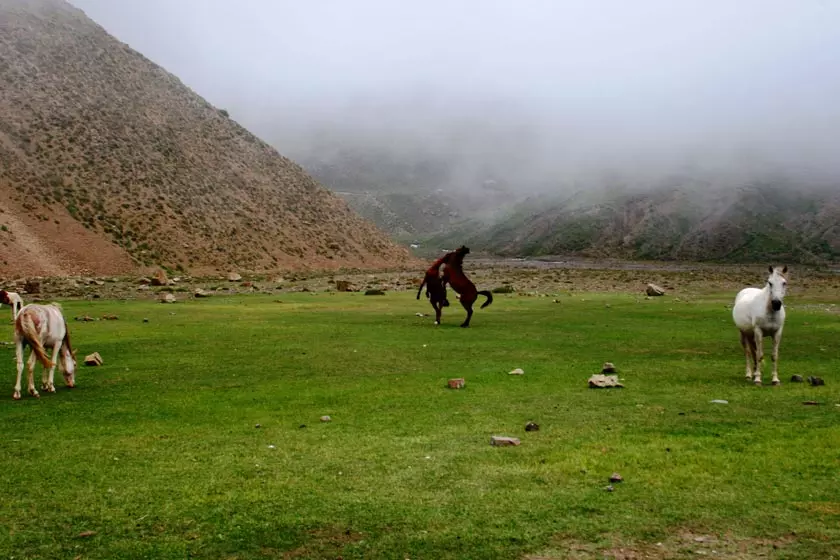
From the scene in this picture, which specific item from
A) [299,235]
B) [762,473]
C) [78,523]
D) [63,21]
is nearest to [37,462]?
[78,523]

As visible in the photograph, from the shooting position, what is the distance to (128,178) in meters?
87.6

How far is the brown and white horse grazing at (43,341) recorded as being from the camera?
13.6 metres

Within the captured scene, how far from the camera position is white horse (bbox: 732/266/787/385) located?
583 inches

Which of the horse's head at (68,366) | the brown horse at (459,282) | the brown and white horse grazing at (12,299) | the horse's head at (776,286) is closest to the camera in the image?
the horse's head at (68,366)

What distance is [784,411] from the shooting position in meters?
11.7

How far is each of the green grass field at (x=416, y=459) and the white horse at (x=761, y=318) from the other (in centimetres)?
74

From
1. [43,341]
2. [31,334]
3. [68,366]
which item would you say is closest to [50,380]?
[68,366]

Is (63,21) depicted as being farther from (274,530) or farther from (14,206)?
(274,530)

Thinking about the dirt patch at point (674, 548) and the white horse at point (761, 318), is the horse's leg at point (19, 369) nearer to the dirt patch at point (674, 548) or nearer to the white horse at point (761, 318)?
the dirt patch at point (674, 548)

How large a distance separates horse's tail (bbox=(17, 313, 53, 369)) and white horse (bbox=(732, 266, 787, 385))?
14.1m

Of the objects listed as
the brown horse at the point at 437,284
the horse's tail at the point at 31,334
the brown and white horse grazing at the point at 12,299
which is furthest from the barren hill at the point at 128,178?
the horse's tail at the point at 31,334

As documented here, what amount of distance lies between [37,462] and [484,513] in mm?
5887

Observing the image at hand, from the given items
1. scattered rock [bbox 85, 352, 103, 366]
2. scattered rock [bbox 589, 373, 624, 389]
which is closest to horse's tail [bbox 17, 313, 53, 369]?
scattered rock [bbox 85, 352, 103, 366]

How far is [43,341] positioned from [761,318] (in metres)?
14.8
